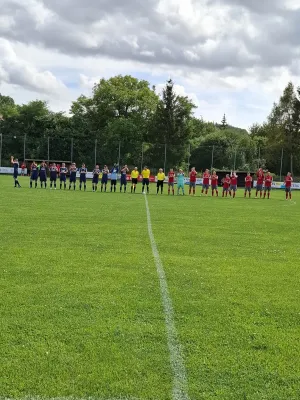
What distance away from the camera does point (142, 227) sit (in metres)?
11.1

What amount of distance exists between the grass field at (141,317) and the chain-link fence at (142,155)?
124ft

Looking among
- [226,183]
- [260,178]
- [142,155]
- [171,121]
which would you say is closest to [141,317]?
[226,183]

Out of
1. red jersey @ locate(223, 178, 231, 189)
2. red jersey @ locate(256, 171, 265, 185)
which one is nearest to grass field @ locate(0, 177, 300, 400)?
red jersey @ locate(223, 178, 231, 189)

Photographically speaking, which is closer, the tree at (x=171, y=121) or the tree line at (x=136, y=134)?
the tree line at (x=136, y=134)

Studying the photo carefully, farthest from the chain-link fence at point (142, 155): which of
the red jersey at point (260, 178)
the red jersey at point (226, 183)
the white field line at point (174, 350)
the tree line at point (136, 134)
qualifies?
the white field line at point (174, 350)

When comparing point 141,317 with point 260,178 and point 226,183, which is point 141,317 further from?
point 260,178

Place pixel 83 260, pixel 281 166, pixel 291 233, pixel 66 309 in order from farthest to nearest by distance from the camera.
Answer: pixel 281 166 < pixel 291 233 < pixel 83 260 < pixel 66 309

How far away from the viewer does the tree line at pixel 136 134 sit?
47.1m

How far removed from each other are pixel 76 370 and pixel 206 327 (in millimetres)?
1456

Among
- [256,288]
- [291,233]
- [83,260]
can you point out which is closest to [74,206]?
[291,233]

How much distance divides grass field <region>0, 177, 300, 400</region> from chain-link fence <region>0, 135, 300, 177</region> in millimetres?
37926

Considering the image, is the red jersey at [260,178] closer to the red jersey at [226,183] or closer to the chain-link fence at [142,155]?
the red jersey at [226,183]

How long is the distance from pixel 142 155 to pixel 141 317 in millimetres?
42954

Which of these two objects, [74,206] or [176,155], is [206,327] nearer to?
[74,206]
